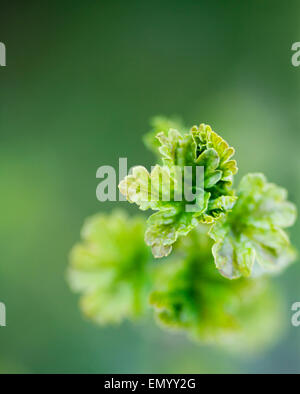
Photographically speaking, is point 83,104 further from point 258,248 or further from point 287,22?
point 258,248

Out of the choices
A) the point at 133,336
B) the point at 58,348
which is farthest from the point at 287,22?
the point at 58,348

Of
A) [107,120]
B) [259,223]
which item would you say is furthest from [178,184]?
[107,120]

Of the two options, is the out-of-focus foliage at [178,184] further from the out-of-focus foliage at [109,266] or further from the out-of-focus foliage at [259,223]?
the out-of-focus foliage at [109,266]

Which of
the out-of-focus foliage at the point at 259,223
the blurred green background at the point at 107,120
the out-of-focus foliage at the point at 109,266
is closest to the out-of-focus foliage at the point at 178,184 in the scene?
the out-of-focus foliage at the point at 259,223

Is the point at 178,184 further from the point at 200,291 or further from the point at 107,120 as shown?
the point at 107,120

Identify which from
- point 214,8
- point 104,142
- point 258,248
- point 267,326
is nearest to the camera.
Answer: point 258,248

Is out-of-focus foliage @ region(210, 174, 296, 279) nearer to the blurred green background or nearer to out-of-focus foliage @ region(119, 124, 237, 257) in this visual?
out-of-focus foliage @ region(119, 124, 237, 257)

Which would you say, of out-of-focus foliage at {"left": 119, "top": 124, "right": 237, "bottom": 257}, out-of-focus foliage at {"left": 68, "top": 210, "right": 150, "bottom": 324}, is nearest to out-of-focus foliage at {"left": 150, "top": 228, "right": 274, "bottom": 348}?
out-of-focus foliage at {"left": 68, "top": 210, "right": 150, "bottom": 324}

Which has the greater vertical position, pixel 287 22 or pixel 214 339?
pixel 287 22
